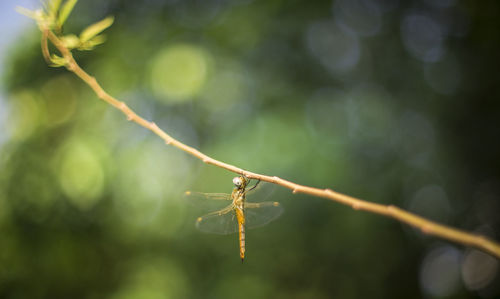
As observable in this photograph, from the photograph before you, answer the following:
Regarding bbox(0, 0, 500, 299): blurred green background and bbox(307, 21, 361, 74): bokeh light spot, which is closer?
bbox(0, 0, 500, 299): blurred green background

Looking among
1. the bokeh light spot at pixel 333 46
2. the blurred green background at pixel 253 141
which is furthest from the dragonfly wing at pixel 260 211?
the bokeh light spot at pixel 333 46

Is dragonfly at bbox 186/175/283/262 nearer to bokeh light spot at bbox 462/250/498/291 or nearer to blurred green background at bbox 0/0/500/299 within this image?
blurred green background at bbox 0/0/500/299

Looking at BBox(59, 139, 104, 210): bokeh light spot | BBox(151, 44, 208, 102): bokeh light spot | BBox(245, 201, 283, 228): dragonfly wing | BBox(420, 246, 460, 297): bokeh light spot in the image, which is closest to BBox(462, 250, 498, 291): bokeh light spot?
BBox(420, 246, 460, 297): bokeh light spot

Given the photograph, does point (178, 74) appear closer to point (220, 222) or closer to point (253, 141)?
point (253, 141)

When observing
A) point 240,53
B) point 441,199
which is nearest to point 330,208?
point 441,199

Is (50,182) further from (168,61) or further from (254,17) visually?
(254,17)

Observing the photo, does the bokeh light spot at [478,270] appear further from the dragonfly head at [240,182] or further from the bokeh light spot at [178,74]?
the dragonfly head at [240,182]
